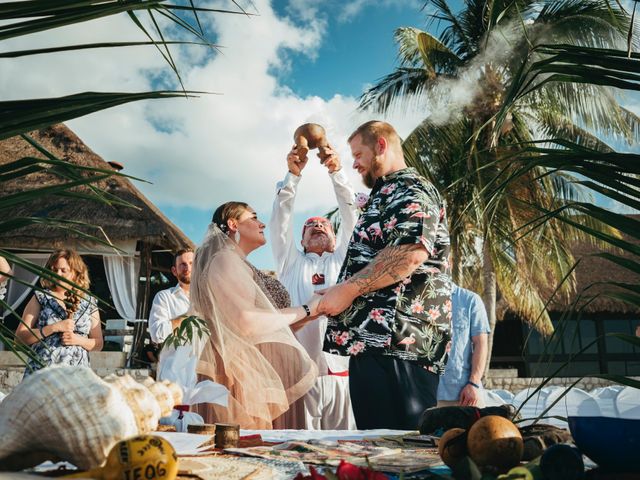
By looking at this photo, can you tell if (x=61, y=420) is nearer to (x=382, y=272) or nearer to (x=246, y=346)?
(x=382, y=272)

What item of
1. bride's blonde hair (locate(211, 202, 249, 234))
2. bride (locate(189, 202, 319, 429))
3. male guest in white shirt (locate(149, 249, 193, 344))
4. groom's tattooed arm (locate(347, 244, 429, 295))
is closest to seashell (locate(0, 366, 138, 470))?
groom's tattooed arm (locate(347, 244, 429, 295))

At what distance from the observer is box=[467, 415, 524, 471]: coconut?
904 millimetres

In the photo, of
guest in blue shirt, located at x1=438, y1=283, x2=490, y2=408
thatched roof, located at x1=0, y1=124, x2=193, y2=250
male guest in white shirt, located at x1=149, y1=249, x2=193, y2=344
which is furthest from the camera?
thatched roof, located at x1=0, y1=124, x2=193, y2=250

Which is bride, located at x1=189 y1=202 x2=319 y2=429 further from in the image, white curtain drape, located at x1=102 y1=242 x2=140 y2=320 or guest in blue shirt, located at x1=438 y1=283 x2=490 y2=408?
white curtain drape, located at x1=102 y1=242 x2=140 y2=320

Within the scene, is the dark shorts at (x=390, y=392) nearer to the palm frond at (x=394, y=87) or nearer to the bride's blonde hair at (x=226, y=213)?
the bride's blonde hair at (x=226, y=213)

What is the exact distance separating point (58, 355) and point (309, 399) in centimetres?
178

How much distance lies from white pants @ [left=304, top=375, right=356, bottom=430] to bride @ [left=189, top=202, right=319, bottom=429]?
1.85 ft

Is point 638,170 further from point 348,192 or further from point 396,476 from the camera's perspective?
point 348,192

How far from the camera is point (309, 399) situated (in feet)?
12.9

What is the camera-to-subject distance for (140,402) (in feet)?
2.89

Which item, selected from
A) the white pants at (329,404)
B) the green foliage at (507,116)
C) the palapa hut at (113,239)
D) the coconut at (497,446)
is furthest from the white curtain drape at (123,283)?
the coconut at (497,446)

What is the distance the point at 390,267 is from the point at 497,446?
161 cm

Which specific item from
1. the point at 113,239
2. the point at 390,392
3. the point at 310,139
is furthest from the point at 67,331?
the point at 113,239

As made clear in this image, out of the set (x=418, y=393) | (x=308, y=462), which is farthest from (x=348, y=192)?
(x=308, y=462)
